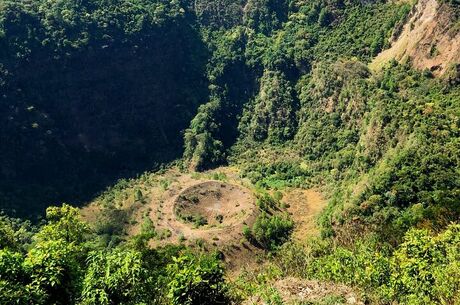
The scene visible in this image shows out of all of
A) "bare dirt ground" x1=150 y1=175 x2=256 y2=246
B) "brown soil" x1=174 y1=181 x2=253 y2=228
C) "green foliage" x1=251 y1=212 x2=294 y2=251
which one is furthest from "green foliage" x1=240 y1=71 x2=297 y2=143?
"green foliage" x1=251 y1=212 x2=294 y2=251

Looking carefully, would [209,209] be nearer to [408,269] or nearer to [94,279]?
[408,269]

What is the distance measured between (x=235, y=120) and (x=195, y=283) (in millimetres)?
70303

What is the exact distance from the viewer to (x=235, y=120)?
321 ft

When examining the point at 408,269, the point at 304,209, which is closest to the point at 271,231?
the point at 304,209

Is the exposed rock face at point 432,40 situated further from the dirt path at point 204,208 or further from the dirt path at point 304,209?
the dirt path at point 204,208

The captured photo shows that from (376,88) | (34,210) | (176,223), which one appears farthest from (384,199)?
Answer: (34,210)

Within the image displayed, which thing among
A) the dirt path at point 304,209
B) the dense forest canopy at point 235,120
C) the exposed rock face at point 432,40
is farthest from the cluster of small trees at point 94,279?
the exposed rock face at point 432,40

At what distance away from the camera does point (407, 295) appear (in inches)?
1297

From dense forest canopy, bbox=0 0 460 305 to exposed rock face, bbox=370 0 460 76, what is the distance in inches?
17.8

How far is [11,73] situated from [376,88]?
6196 centimetres

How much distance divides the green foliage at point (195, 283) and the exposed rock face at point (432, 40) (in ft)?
194

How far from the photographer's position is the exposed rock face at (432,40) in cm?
7625

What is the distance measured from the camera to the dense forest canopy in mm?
63156

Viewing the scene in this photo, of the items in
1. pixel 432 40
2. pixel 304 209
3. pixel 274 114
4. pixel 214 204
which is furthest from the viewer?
pixel 274 114
